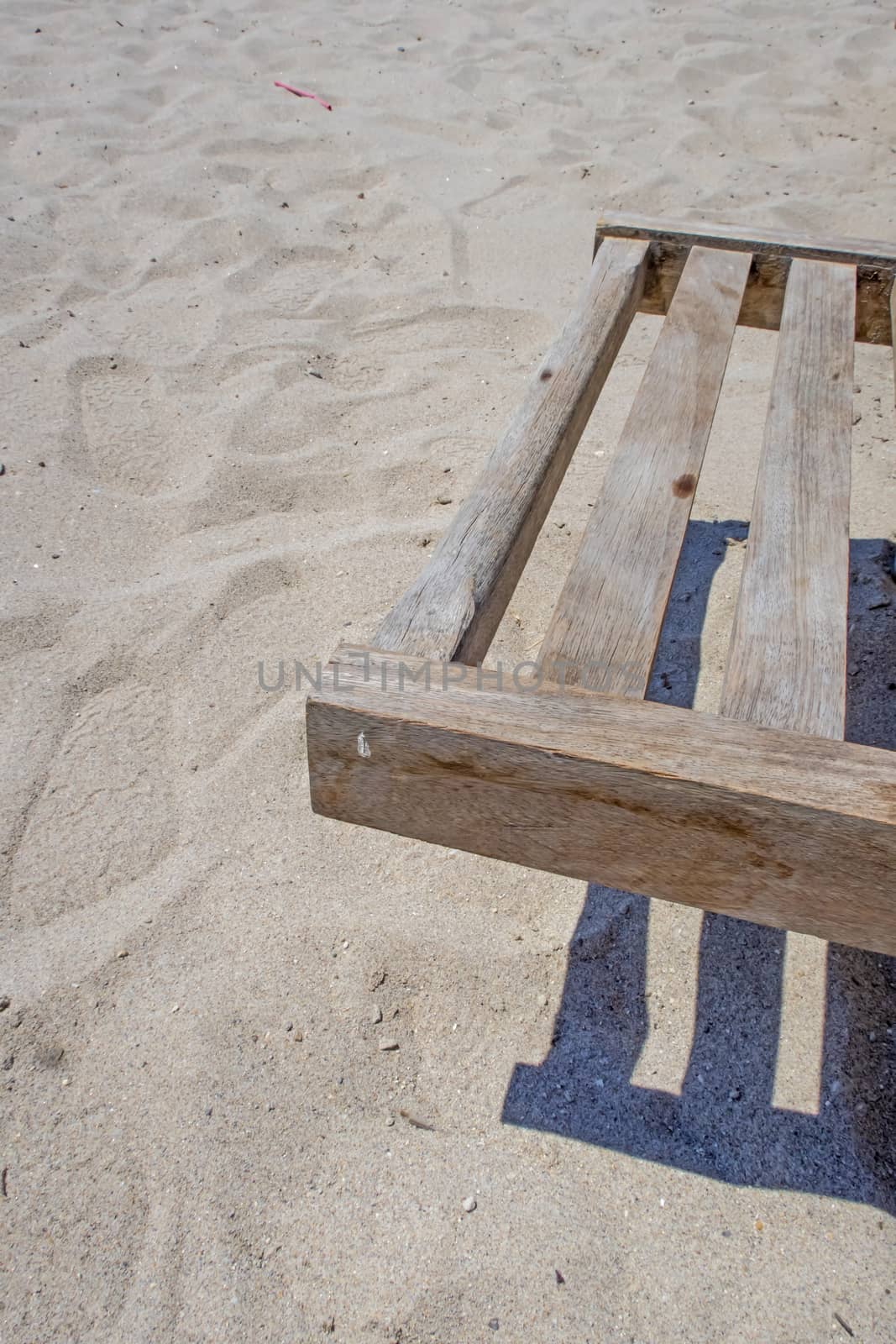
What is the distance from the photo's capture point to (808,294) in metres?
1.74

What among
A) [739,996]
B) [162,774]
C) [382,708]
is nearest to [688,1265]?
[739,996]

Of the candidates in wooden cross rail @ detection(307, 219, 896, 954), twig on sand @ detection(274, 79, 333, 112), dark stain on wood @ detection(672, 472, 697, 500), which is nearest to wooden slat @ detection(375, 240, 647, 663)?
wooden cross rail @ detection(307, 219, 896, 954)

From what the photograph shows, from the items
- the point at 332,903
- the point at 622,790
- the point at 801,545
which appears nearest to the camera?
the point at 622,790

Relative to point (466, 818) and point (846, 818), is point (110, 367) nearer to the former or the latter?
point (466, 818)

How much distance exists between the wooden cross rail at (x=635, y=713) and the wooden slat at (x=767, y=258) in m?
0.52

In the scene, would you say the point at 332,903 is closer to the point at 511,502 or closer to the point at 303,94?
the point at 511,502

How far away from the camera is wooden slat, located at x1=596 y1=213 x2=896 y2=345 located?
1.82 metres

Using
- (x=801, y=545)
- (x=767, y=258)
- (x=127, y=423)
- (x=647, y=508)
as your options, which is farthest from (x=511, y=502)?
(x=127, y=423)

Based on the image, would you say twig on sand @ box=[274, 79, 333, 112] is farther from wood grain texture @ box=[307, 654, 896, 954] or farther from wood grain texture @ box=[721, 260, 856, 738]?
wood grain texture @ box=[307, 654, 896, 954]

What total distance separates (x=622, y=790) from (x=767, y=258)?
1374mm

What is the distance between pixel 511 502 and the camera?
1.22 meters

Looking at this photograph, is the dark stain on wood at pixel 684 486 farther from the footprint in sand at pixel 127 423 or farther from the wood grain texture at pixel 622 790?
the footprint in sand at pixel 127 423

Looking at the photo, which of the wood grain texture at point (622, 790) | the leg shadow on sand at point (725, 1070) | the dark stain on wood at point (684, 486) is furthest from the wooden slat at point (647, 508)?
the leg shadow on sand at point (725, 1070)

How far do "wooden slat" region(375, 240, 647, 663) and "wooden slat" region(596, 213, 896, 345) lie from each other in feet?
0.57
